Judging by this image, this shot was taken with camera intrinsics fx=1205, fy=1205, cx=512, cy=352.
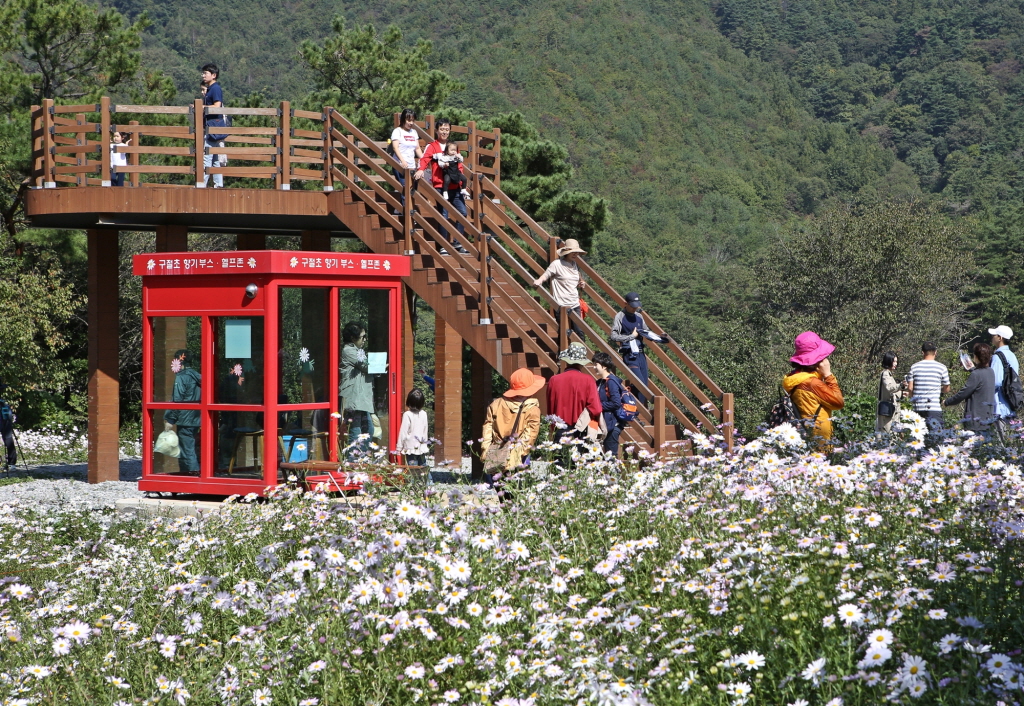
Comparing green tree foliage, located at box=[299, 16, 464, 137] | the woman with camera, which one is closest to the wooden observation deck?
the woman with camera

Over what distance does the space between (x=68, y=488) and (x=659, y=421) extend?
8.65 metres

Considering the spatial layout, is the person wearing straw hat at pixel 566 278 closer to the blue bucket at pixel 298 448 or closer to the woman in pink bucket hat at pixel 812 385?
the blue bucket at pixel 298 448

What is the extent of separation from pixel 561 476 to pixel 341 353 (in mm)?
5785

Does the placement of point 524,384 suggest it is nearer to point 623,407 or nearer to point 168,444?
point 623,407

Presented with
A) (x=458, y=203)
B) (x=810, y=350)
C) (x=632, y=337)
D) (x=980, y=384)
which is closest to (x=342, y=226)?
(x=458, y=203)

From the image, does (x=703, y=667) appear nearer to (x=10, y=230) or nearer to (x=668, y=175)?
(x=10, y=230)

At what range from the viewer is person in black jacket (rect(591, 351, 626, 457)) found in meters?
10.9

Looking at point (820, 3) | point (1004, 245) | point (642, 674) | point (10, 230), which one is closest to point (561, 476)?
point (642, 674)

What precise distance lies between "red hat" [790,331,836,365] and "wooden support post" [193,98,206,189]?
8818 millimetres

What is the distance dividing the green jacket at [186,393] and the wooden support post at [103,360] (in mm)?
4496

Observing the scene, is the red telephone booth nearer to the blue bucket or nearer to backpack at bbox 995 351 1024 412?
the blue bucket

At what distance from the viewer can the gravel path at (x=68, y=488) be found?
44.0 feet

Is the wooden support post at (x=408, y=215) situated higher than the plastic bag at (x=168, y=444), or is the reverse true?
the wooden support post at (x=408, y=215)

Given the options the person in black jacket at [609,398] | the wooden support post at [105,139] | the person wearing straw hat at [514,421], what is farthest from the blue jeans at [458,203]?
the person wearing straw hat at [514,421]
